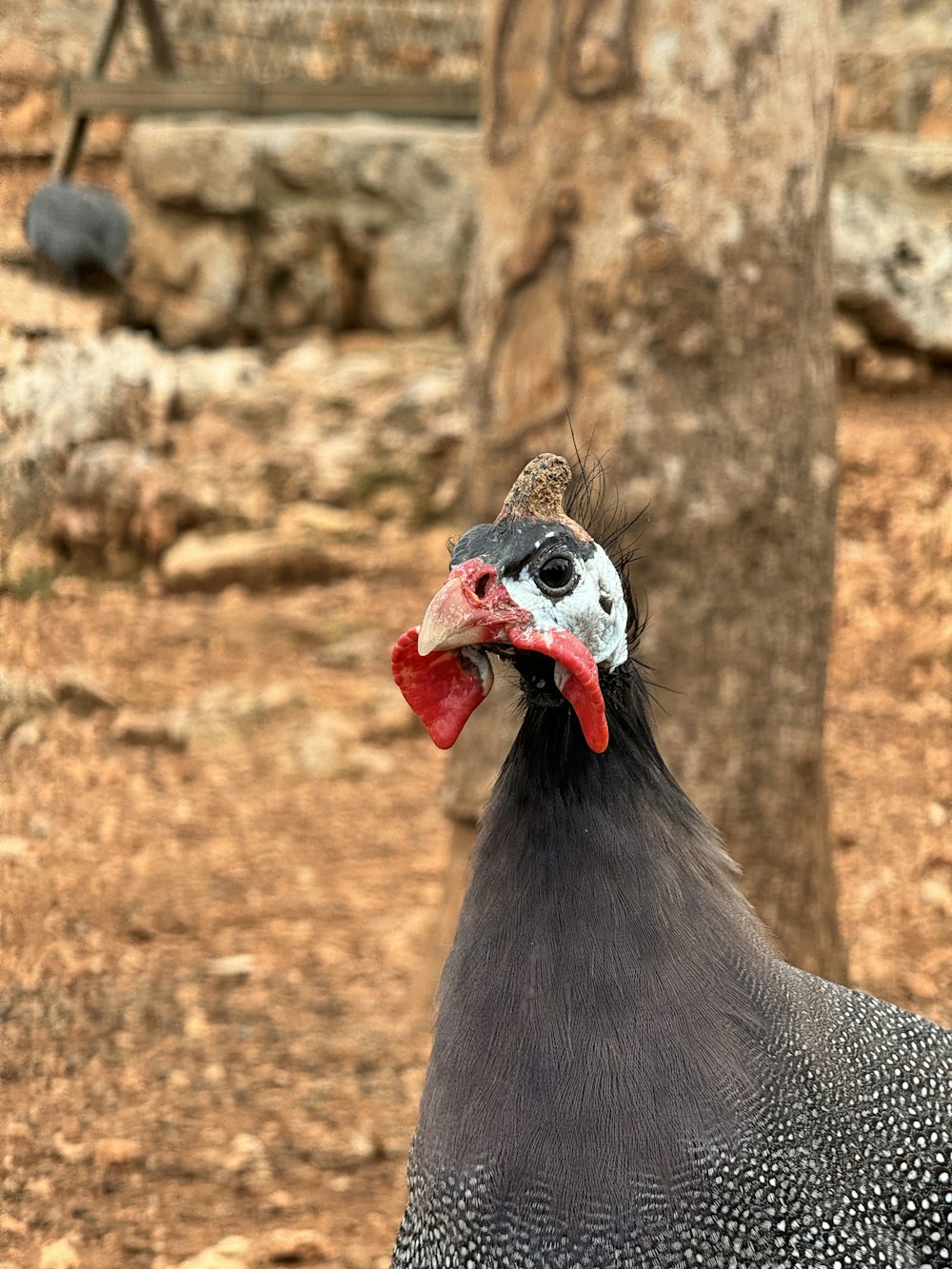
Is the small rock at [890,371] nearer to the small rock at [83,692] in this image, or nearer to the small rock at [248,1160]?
the small rock at [83,692]

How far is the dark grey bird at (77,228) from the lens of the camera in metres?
4.58

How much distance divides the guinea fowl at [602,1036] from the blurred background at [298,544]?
1.09 m

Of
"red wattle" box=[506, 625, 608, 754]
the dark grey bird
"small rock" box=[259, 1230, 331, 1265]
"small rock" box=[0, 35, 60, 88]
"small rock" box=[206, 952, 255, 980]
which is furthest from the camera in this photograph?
the dark grey bird

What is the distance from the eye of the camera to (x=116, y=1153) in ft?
11.0

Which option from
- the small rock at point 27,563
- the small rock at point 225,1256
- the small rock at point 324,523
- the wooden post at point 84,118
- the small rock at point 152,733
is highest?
the wooden post at point 84,118

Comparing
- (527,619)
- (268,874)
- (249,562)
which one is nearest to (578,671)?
(527,619)

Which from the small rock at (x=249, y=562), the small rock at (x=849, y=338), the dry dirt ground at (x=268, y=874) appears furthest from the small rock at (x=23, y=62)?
the small rock at (x=849, y=338)

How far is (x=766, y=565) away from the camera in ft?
11.0

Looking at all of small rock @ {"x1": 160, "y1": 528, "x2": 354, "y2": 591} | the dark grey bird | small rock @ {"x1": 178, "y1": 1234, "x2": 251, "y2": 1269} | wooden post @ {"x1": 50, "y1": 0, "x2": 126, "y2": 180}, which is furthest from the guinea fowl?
small rock @ {"x1": 160, "y1": 528, "x2": 354, "y2": 591}

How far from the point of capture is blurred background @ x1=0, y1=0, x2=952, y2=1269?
331cm

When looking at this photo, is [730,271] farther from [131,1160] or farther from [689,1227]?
[131,1160]

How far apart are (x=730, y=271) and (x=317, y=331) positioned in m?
5.25

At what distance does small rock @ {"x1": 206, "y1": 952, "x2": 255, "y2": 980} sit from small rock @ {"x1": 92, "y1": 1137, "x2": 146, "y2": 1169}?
3.15ft

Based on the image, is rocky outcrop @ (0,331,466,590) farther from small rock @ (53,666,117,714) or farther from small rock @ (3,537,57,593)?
small rock @ (53,666,117,714)
